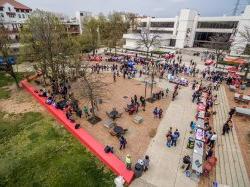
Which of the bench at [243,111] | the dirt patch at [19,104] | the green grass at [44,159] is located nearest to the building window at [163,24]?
the bench at [243,111]

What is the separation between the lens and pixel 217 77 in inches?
1113

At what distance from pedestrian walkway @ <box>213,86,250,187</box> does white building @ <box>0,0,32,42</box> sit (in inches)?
2347

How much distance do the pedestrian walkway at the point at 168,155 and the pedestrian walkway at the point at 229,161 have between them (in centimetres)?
231

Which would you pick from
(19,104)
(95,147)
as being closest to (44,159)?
(95,147)

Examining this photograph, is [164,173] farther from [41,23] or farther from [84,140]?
[41,23]

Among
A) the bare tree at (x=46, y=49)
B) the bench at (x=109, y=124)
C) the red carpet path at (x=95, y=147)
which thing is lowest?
the red carpet path at (x=95, y=147)

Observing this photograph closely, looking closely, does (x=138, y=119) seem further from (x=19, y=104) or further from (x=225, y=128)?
(x=19, y=104)

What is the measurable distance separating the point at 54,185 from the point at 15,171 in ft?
12.4

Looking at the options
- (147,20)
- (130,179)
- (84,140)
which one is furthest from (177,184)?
(147,20)

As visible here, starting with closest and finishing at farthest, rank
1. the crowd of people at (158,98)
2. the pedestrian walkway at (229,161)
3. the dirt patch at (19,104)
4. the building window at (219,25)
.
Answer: the pedestrian walkway at (229,161)
the crowd of people at (158,98)
the dirt patch at (19,104)
the building window at (219,25)

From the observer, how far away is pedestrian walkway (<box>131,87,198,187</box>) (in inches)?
437

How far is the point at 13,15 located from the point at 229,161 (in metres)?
72.6

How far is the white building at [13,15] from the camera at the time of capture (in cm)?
5291

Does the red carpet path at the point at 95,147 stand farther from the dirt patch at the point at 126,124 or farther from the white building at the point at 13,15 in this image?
the white building at the point at 13,15
